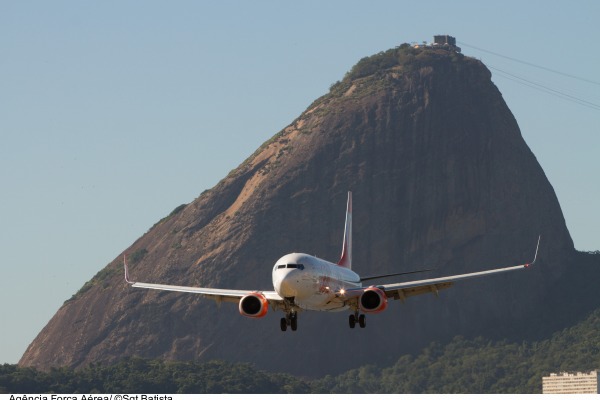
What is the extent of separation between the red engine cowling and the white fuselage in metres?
2.39

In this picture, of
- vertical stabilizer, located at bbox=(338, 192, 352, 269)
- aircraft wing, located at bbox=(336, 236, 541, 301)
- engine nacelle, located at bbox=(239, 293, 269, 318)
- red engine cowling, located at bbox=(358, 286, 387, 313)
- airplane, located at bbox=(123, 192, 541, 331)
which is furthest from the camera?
vertical stabilizer, located at bbox=(338, 192, 352, 269)

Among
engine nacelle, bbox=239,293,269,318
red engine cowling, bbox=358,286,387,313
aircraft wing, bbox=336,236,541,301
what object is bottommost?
engine nacelle, bbox=239,293,269,318

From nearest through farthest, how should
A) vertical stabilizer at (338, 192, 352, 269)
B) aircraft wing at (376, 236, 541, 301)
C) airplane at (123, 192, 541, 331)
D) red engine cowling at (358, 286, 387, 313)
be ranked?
airplane at (123, 192, 541, 331)
red engine cowling at (358, 286, 387, 313)
aircraft wing at (376, 236, 541, 301)
vertical stabilizer at (338, 192, 352, 269)

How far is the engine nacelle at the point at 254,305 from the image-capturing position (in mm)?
104188

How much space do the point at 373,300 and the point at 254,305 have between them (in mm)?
9557

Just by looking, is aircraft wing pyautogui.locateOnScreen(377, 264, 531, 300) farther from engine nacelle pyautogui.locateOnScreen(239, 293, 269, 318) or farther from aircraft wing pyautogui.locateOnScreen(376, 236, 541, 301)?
engine nacelle pyautogui.locateOnScreen(239, 293, 269, 318)

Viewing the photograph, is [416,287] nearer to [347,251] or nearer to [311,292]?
[311,292]

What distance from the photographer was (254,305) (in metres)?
104

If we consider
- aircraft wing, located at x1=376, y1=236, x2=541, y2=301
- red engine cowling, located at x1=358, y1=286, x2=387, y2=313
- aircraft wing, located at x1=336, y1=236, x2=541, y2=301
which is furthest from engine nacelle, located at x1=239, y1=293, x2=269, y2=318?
aircraft wing, located at x1=376, y1=236, x2=541, y2=301

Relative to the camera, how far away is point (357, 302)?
10900cm

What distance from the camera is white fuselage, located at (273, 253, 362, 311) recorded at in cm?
10100
